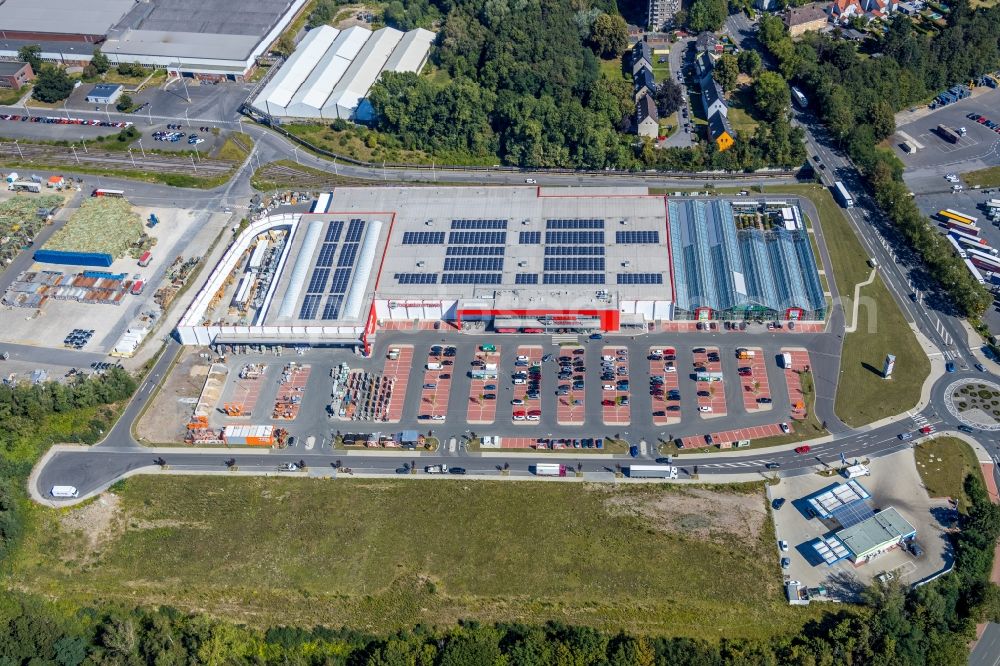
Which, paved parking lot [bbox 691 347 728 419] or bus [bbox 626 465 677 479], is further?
paved parking lot [bbox 691 347 728 419]

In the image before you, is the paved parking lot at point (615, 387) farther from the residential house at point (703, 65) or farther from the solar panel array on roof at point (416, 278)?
the residential house at point (703, 65)

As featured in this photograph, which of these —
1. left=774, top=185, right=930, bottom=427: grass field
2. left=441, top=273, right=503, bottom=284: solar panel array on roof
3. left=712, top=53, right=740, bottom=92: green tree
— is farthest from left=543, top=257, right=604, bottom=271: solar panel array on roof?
left=712, top=53, right=740, bottom=92: green tree

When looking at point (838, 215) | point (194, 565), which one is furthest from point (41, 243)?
point (838, 215)

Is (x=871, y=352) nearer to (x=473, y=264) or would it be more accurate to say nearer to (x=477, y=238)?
(x=473, y=264)

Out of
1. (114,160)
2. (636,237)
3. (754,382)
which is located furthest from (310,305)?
(114,160)

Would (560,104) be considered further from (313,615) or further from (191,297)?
(313,615)

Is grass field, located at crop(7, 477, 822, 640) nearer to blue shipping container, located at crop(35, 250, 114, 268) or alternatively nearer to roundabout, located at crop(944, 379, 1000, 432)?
roundabout, located at crop(944, 379, 1000, 432)

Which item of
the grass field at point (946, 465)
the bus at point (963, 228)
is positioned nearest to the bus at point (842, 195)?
the bus at point (963, 228)
